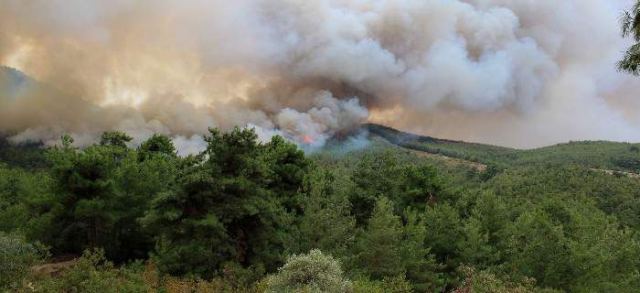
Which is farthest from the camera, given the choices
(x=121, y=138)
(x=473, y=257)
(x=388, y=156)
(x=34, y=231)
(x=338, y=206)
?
(x=121, y=138)

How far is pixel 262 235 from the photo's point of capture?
29641mm

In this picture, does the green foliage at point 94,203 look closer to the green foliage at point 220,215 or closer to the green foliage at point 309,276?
the green foliage at point 220,215

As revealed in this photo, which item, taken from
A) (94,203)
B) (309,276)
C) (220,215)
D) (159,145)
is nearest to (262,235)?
(220,215)

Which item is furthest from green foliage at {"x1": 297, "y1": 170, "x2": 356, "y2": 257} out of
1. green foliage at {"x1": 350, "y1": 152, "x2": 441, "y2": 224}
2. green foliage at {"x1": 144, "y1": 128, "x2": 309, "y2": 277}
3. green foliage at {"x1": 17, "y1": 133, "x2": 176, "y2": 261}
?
green foliage at {"x1": 350, "y1": 152, "x2": 441, "y2": 224}

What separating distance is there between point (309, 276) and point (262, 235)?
34.9 ft

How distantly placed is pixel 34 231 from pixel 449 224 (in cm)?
3198

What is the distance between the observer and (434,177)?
168 feet

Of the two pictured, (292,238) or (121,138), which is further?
(121,138)

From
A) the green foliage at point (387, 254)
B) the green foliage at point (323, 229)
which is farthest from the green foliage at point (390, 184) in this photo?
the green foliage at point (323, 229)

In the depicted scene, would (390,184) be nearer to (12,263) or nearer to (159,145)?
(159,145)

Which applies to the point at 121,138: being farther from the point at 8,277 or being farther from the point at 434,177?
the point at 8,277

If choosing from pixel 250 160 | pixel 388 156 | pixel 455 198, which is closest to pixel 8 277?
pixel 250 160

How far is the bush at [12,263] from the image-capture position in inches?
722

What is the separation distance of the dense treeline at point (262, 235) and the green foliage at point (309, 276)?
5 cm
